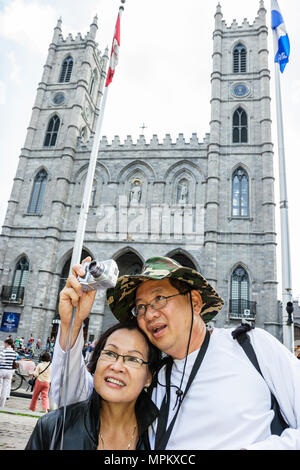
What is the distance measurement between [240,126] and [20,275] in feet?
61.4

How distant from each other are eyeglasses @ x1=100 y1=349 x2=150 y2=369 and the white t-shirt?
231 millimetres

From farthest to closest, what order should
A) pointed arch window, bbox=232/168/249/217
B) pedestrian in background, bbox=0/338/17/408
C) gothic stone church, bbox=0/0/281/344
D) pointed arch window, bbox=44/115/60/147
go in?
pointed arch window, bbox=44/115/60/147, pointed arch window, bbox=232/168/249/217, gothic stone church, bbox=0/0/281/344, pedestrian in background, bbox=0/338/17/408

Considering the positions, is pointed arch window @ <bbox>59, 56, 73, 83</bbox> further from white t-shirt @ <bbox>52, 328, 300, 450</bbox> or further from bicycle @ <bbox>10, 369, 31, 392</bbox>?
white t-shirt @ <bbox>52, 328, 300, 450</bbox>

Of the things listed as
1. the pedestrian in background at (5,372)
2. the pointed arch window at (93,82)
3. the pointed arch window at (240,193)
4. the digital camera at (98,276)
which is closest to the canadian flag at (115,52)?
the pedestrian in background at (5,372)

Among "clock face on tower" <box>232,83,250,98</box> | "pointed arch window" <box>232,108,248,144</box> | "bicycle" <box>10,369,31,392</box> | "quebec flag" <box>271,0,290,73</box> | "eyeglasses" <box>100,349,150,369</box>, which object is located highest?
"clock face on tower" <box>232,83,250,98</box>

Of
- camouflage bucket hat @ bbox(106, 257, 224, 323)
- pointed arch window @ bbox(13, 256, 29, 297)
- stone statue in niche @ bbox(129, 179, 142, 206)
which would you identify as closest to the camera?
camouflage bucket hat @ bbox(106, 257, 224, 323)

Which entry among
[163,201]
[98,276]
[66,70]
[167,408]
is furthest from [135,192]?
[167,408]

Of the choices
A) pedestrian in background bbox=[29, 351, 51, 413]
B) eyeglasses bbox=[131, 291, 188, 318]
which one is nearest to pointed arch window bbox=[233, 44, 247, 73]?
pedestrian in background bbox=[29, 351, 51, 413]

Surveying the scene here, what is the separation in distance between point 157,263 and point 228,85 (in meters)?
25.2

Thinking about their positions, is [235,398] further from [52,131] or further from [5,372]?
[52,131]

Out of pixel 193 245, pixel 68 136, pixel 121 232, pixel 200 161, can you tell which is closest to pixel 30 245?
pixel 121 232

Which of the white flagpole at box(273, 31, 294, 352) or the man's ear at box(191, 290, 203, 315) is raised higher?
the white flagpole at box(273, 31, 294, 352)

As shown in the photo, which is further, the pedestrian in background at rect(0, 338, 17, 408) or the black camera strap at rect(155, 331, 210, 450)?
the pedestrian in background at rect(0, 338, 17, 408)

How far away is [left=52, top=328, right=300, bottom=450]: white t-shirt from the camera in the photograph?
142cm
